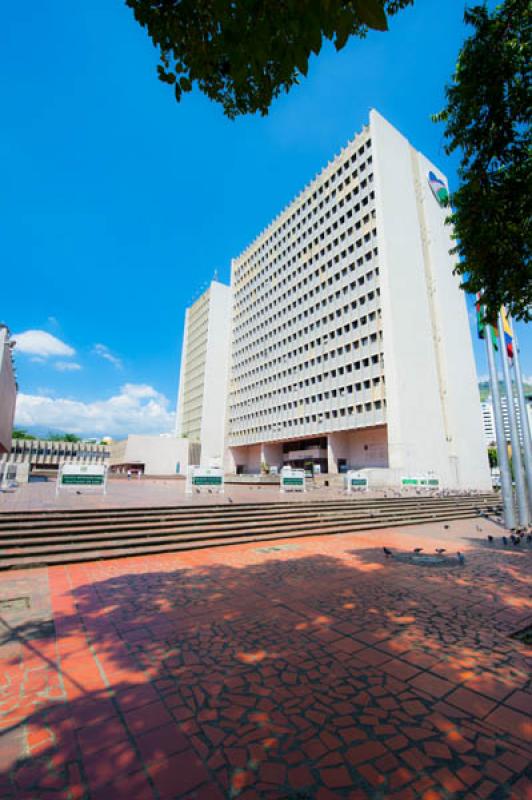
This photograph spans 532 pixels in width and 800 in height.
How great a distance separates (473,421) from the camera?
41469 mm

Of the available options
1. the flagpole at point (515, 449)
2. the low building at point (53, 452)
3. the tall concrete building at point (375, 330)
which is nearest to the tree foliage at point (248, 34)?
the flagpole at point (515, 449)

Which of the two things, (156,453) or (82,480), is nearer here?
(82,480)

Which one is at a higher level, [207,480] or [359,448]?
[359,448]

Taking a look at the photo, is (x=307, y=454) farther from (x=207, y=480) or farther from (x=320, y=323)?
(x=207, y=480)

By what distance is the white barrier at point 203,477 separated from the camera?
54.7 feet

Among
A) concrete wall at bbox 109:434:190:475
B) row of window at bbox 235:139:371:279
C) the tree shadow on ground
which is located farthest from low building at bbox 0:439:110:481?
the tree shadow on ground

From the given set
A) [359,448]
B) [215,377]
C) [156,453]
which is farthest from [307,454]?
[215,377]

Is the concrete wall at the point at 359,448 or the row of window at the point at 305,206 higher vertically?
the row of window at the point at 305,206

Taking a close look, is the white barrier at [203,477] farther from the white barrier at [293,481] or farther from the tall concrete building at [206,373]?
the tall concrete building at [206,373]

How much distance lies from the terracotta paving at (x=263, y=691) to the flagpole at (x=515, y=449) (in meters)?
9.23

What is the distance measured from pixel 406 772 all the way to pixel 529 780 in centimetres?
69

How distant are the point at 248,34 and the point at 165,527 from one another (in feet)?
32.3

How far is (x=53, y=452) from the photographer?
3059 inches

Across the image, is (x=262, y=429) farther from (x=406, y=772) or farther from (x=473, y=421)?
(x=406, y=772)
